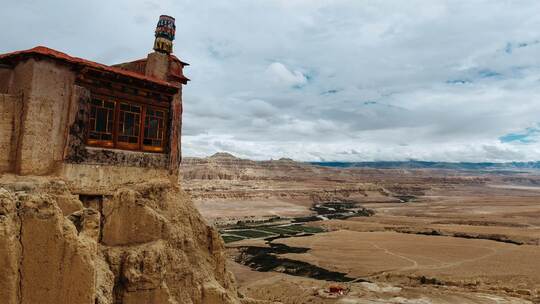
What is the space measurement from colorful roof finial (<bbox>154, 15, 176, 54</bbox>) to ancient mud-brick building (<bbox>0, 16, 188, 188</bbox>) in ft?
9.77

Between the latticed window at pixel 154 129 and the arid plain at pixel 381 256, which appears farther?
the arid plain at pixel 381 256

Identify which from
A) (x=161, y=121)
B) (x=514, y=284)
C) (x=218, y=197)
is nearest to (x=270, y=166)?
(x=218, y=197)

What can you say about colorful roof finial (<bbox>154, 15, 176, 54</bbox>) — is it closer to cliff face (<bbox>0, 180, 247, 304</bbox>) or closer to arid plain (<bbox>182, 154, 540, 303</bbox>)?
cliff face (<bbox>0, 180, 247, 304</bbox>)

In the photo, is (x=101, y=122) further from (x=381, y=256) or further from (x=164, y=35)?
(x=381, y=256)

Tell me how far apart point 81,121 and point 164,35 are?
19.7 feet

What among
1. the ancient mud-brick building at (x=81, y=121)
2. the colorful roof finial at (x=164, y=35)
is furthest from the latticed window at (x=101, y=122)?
the colorful roof finial at (x=164, y=35)

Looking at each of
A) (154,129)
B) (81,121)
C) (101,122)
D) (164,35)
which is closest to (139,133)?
(154,129)

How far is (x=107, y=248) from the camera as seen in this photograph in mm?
11445

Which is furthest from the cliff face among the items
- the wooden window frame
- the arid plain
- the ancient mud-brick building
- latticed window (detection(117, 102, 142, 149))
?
the arid plain

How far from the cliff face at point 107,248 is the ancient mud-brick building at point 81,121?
0.84 metres

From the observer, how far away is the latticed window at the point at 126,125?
12766mm

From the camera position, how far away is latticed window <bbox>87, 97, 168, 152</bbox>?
12766 mm

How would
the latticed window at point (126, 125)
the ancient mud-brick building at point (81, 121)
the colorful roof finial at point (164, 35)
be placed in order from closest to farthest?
the ancient mud-brick building at point (81, 121) → the latticed window at point (126, 125) → the colorful roof finial at point (164, 35)

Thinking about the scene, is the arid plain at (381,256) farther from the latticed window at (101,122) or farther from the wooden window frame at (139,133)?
the latticed window at (101,122)
